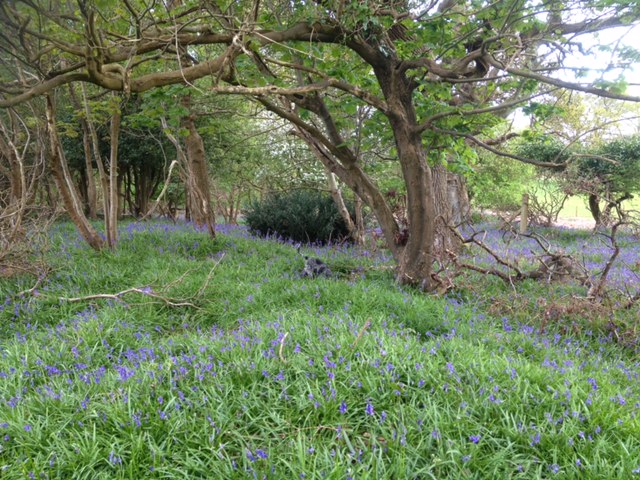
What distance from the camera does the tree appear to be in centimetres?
371

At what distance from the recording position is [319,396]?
2248 millimetres

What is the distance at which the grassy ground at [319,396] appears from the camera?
1905 millimetres

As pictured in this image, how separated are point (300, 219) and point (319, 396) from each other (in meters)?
6.84

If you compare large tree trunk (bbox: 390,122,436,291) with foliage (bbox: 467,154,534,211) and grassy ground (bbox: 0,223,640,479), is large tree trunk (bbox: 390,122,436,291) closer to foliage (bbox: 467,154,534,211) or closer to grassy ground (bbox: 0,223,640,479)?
grassy ground (bbox: 0,223,640,479)

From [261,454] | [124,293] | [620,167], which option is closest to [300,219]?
[124,293]

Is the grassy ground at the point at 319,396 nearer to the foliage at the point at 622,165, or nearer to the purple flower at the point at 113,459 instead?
the purple flower at the point at 113,459

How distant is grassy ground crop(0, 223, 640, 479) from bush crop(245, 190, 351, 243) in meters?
4.79

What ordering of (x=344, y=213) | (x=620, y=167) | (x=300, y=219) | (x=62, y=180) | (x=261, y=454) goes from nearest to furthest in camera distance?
(x=261, y=454) < (x=62, y=180) < (x=344, y=213) < (x=300, y=219) < (x=620, y=167)

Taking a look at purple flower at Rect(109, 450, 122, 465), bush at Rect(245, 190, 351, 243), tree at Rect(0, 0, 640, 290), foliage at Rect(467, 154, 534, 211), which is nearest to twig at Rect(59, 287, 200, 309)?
tree at Rect(0, 0, 640, 290)

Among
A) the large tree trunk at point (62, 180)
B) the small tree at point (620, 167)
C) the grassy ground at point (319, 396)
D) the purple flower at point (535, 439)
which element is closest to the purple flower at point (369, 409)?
the grassy ground at point (319, 396)

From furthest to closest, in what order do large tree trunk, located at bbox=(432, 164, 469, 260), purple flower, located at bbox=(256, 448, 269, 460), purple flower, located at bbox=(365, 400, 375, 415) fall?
large tree trunk, located at bbox=(432, 164, 469, 260) < purple flower, located at bbox=(365, 400, 375, 415) < purple flower, located at bbox=(256, 448, 269, 460)

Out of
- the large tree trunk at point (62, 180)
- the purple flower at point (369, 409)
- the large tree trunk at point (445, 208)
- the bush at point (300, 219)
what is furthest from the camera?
the bush at point (300, 219)

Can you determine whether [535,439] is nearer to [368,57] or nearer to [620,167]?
[368,57]

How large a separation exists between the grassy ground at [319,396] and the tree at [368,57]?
6.29ft
